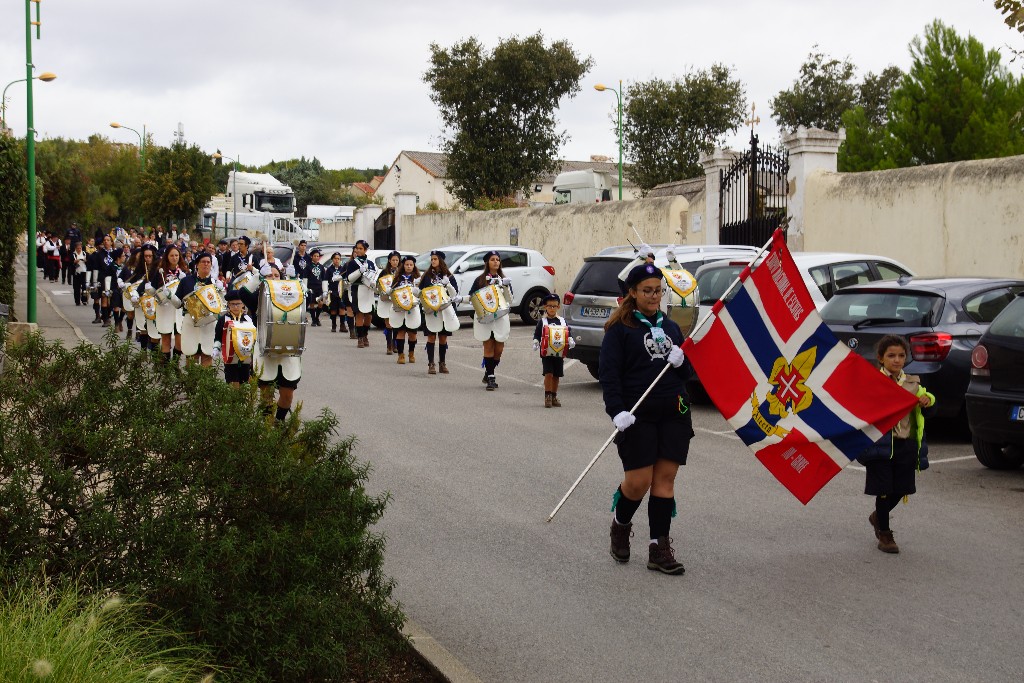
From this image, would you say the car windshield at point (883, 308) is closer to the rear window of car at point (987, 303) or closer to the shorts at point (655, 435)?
the rear window of car at point (987, 303)

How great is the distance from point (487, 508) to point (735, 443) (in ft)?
12.6

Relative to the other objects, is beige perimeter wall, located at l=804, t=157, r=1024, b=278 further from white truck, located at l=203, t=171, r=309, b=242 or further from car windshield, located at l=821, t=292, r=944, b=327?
white truck, located at l=203, t=171, r=309, b=242

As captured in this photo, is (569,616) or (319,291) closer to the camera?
(569,616)

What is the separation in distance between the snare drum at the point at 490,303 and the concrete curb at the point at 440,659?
34.7 feet

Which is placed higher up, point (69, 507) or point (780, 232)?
point (780, 232)

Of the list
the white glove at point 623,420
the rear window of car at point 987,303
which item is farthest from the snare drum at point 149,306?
the white glove at point 623,420

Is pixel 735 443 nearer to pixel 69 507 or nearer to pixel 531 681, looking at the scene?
pixel 531 681

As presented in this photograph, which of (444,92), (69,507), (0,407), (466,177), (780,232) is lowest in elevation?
(69,507)

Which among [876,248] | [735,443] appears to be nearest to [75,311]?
[876,248]

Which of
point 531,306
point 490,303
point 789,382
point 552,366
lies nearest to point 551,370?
point 552,366

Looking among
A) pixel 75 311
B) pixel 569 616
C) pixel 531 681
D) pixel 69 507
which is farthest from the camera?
pixel 75 311

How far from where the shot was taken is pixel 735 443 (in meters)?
11.8

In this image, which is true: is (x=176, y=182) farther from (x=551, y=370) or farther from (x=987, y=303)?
(x=987, y=303)

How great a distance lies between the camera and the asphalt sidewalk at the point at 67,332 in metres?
5.18
